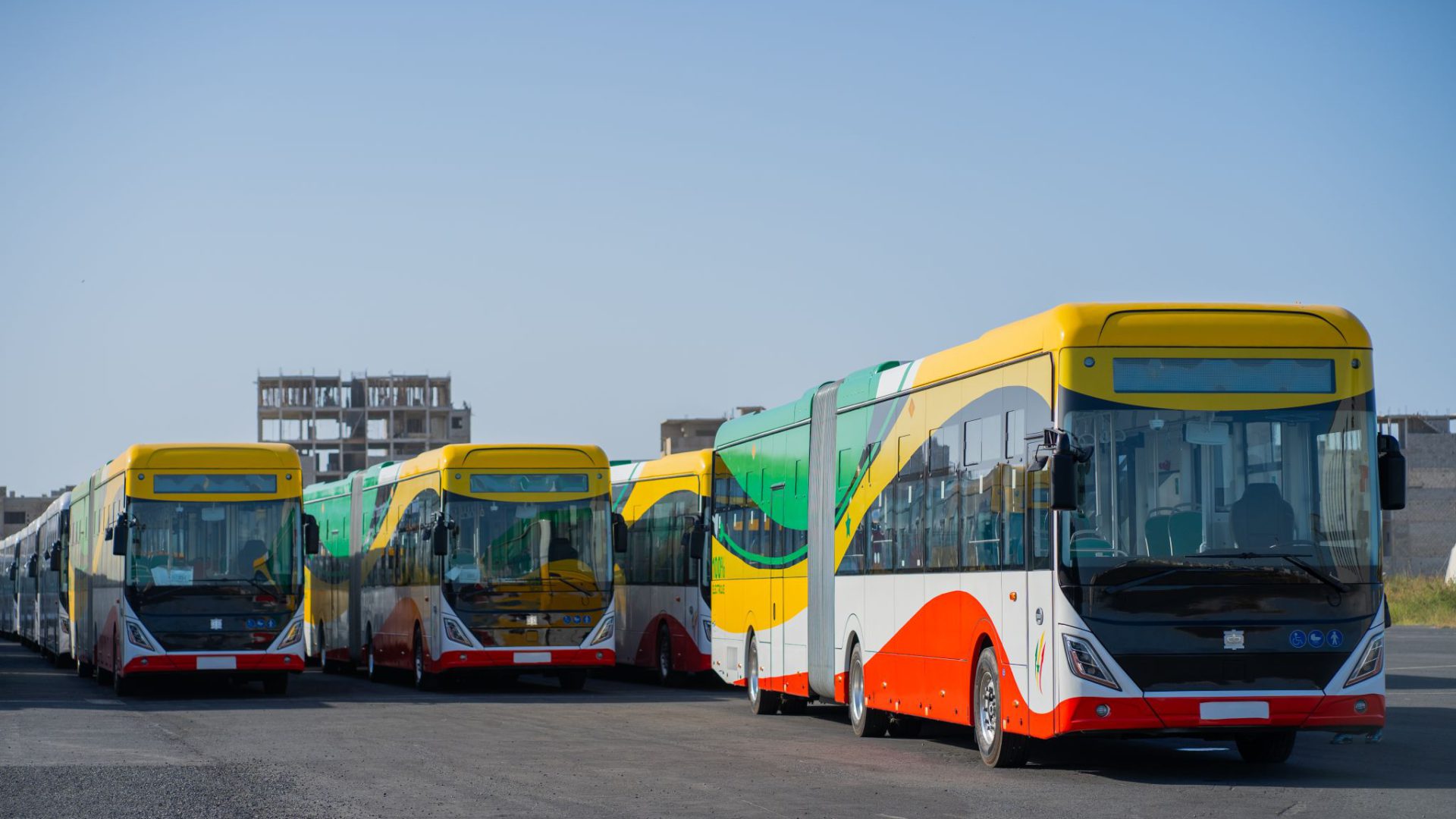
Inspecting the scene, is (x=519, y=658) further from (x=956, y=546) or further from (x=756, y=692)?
(x=956, y=546)

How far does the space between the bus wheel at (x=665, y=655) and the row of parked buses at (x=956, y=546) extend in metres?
0.14

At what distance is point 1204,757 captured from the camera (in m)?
16.9

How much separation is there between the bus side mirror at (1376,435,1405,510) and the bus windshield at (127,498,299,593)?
16786mm

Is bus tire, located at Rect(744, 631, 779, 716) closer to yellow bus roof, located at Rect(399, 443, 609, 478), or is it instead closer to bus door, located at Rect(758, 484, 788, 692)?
bus door, located at Rect(758, 484, 788, 692)

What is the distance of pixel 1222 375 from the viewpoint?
1440 centimetres

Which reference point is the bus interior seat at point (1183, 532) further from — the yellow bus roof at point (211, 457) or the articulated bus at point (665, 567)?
the yellow bus roof at point (211, 457)

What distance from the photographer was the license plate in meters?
14.1

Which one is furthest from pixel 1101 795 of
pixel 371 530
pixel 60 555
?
pixel 60 555

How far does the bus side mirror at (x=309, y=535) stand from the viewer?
27592mm

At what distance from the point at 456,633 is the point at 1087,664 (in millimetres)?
15466

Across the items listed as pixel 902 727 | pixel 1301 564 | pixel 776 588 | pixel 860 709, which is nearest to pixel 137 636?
pixel 776 588

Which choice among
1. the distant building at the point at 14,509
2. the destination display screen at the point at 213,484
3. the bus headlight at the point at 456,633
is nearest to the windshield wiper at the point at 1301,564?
the bus headlight at the point at 456,633

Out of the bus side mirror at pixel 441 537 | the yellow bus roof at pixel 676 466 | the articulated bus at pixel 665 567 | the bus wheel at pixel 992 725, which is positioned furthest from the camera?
the yellow bus roof at pixel 676 466

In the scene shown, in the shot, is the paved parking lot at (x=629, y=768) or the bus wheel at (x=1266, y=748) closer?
the paved parking lot at (x=629, y=768)
